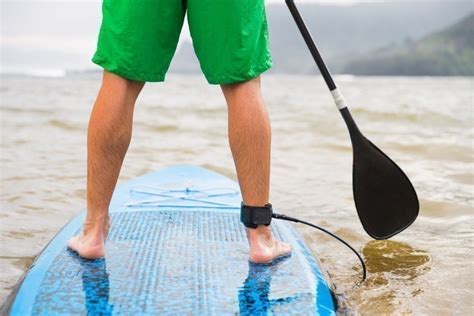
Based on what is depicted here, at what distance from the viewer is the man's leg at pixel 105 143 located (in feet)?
7.55

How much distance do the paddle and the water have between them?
0.31m

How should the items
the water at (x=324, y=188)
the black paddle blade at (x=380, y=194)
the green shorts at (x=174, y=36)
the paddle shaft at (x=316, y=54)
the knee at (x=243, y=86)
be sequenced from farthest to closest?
the water at (x=324, y=188), the black paddle blade at (x=380, y=194), the paddle shaft at (x=316, y=54), the knee at (x=243, y=86), the green shorts at (x=174, y=36)

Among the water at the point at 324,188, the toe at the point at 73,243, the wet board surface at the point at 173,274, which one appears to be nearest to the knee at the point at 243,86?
the wet board surface at the point at 173,274

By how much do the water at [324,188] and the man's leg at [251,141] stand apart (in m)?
0.59

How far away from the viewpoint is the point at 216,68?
227cm

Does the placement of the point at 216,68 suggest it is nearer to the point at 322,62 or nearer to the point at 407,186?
the point at 322,62

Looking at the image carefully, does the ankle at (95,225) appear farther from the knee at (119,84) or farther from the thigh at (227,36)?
the thigh at (227,36)

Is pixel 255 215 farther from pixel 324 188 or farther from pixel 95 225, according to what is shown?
pixel 324 188

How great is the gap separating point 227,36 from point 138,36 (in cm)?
29

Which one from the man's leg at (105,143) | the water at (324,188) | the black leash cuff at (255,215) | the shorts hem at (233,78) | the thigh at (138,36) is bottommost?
the water at (324,188)

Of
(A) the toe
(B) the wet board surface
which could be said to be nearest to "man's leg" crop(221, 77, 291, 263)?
(B) the wet board surface

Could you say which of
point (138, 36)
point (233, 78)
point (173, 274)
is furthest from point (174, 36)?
point (173, 274)

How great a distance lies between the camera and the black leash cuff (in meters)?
2.42

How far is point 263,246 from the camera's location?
2465 mm
